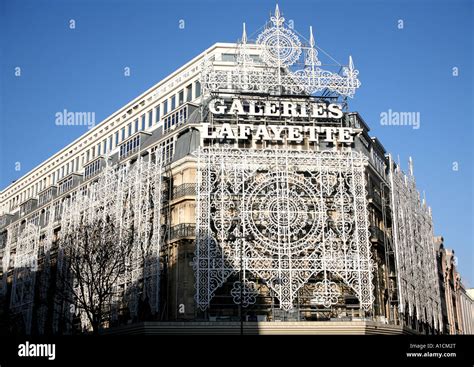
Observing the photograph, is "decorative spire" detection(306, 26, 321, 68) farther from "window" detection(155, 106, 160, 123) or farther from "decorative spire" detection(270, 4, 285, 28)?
"window" detection(155, 106, 160, 123)

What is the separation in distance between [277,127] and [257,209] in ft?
25.7

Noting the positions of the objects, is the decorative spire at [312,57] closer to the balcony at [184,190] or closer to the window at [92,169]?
the balcony at [184,190]

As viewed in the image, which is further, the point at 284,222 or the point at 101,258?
the point at 101,258

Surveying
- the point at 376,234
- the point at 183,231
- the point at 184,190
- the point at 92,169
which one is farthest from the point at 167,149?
the point at 376,234

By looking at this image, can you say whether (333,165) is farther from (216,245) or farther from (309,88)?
(216,245)

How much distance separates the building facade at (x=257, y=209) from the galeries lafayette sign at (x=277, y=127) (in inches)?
4.9

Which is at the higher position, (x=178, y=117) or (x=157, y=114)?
(x=157, y=114)

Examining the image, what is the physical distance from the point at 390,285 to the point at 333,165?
14183mm

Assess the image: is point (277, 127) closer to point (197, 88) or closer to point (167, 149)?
point (167, 149)

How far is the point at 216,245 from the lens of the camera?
161 feet

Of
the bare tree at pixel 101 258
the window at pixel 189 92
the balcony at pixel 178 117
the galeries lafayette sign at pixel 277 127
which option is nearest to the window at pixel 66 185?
the bare tree at pixel 101 258

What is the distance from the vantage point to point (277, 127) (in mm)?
54000

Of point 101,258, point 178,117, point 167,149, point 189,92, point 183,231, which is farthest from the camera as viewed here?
point 189,92

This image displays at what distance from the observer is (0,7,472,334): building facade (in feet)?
161
